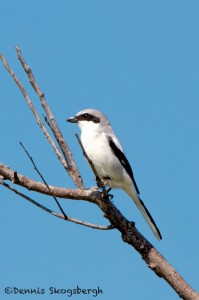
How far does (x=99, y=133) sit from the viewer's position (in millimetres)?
5371

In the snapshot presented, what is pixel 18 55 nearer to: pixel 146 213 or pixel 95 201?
pixel 95 201

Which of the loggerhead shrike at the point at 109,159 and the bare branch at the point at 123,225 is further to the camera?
the loggerhead shrike at the point at 109,159

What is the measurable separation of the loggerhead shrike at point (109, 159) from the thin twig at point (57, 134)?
1362 millimetres

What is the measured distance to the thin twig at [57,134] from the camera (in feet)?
12.4

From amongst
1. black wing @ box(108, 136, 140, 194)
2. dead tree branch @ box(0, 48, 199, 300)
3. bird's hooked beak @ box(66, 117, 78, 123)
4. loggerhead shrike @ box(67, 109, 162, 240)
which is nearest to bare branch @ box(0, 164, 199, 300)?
dead tree branch @ box(0, 48, 199, 300)

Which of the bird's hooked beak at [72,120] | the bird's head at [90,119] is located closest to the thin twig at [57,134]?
the bird's head at [90,119]

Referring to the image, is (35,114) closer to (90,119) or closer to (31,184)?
(31,184)

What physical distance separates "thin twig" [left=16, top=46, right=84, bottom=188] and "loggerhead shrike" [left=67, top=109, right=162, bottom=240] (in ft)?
4.47

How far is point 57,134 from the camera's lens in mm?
3805

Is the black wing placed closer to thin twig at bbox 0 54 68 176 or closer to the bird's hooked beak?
the bird's hooked beak

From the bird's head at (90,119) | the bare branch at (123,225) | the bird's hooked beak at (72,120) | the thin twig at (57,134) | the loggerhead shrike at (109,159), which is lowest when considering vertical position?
the bare branch at (123,225)

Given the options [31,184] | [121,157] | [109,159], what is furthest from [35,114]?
[121,157]

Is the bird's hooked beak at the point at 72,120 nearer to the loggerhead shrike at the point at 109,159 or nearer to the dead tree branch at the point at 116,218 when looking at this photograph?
the loggerhead shrike at the point at 109,159

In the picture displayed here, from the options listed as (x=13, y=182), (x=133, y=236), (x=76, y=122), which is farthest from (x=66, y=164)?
(x=76, y=122)
